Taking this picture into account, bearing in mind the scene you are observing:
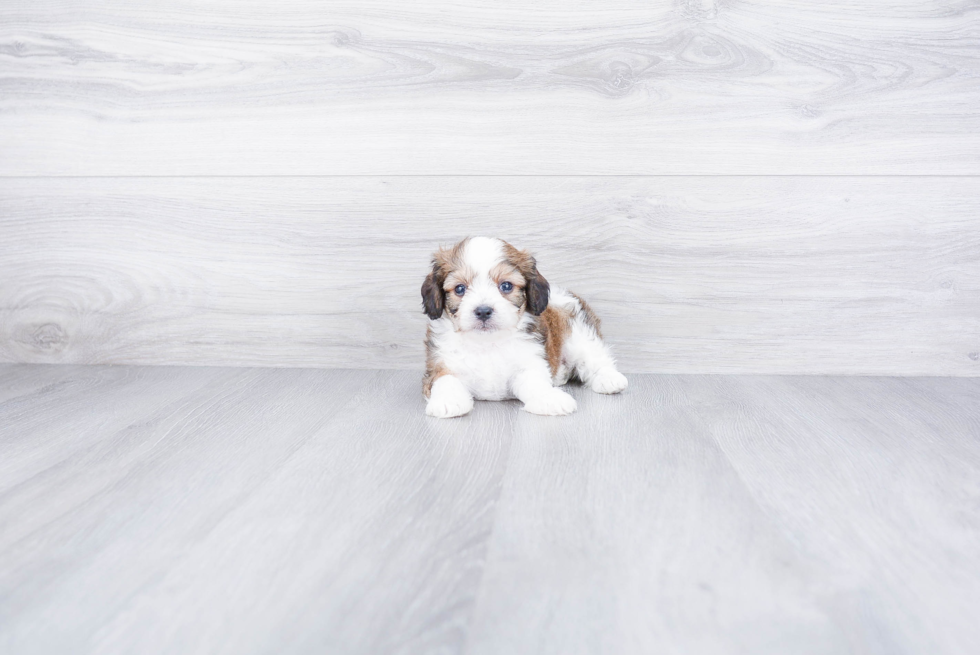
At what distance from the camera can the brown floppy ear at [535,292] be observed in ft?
5.86

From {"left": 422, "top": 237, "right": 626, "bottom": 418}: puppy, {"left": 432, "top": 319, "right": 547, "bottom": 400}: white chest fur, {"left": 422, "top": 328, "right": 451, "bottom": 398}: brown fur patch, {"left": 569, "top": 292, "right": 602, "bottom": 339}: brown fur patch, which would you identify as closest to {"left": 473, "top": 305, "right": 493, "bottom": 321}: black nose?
{"left": 422, "top": 237, "right": 626, "bottom": 418}: puppy

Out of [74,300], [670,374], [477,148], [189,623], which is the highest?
[477,148]

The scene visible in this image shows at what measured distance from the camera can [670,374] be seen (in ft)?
7.10

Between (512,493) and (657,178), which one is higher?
(657,178)

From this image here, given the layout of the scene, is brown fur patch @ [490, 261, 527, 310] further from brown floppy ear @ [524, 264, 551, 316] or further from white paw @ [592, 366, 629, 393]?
white paw @ [592, 366, 629, 393]

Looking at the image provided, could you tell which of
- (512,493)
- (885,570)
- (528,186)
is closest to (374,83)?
(528,186)

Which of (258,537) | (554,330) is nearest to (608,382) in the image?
(554,330)

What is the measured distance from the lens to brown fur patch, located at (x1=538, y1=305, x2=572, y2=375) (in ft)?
6.18

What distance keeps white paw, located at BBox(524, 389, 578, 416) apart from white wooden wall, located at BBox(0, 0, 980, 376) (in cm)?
50

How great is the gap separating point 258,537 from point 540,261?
4.29ft

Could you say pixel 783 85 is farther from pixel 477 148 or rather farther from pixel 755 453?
pixel 755 453

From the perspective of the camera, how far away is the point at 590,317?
204 cm

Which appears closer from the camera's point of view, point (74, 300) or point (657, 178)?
point (657, 178)

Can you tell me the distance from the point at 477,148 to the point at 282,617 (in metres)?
1.58
